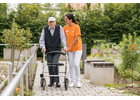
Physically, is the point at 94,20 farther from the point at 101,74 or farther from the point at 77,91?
the point at 77,91

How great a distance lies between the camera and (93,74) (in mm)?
5848

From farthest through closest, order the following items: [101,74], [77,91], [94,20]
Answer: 1. [94,20]
2. [101,74]
3. [77,91]

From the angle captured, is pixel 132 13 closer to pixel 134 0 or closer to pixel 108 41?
pixel 134 0

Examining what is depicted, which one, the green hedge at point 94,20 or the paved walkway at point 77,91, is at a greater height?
the green hedge at point 94,20

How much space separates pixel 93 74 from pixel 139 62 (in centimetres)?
164

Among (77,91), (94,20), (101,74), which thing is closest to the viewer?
(77,91)

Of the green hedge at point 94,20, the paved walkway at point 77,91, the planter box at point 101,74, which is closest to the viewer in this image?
the paved walkway at point 77,91

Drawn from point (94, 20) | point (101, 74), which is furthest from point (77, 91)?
point (94, 20)

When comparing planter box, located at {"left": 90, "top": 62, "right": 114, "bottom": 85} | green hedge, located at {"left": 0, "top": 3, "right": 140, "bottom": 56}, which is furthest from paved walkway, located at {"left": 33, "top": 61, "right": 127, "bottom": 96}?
green hedge, located at {"left": 0, "top": 3, "right": 140, "bottom": 56}

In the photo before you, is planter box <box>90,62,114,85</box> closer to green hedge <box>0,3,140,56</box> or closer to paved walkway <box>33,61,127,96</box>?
paved walkway <box>33,61,127,96</box>

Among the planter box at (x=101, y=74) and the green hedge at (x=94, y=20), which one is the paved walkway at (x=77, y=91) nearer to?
the planter box at (x=101, y=74)

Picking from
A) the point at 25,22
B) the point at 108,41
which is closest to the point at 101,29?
the point at 108,41

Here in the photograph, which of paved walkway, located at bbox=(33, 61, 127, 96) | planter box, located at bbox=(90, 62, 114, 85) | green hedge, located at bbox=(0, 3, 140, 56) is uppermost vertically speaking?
green hedge, located at bbox=(0, 3, 140, 56)

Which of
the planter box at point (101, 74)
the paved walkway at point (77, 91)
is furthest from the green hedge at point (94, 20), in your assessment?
the paved walkway at point (77, 91)
